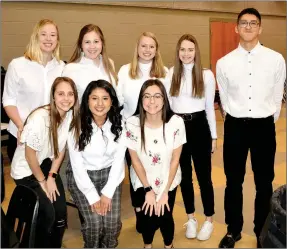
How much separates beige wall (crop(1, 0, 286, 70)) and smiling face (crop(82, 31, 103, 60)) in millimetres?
3832

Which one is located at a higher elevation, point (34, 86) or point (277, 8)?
point (277, 8)

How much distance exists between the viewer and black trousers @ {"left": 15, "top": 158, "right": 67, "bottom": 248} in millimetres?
2232

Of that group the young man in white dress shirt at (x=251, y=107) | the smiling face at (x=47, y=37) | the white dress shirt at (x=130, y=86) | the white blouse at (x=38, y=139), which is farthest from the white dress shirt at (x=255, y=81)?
the smiling face at (x=47, y=37)

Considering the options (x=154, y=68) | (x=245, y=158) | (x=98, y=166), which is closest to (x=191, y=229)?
(x=245, y=158)

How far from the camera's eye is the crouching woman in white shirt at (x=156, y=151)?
256 centimetres

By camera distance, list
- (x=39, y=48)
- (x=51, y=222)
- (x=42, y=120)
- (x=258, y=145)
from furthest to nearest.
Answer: (x=39, y=48) < (x=258, y=145) < (x=42, y=120) < (x=51, y=222)

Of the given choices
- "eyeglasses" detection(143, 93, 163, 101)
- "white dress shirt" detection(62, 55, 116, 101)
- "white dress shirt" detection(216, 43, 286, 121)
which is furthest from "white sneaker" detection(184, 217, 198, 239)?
"white dress shirt" detection(62, 55, 116, 101)

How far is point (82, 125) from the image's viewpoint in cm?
258

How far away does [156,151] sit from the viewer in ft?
8.51

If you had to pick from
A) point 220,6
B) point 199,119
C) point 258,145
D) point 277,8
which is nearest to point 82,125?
point 199,119

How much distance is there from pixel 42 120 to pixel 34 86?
17.3 inches

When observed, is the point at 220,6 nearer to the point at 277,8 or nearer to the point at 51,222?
the point at 277,8

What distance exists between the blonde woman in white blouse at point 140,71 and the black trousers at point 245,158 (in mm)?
672

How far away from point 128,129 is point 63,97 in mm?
506
